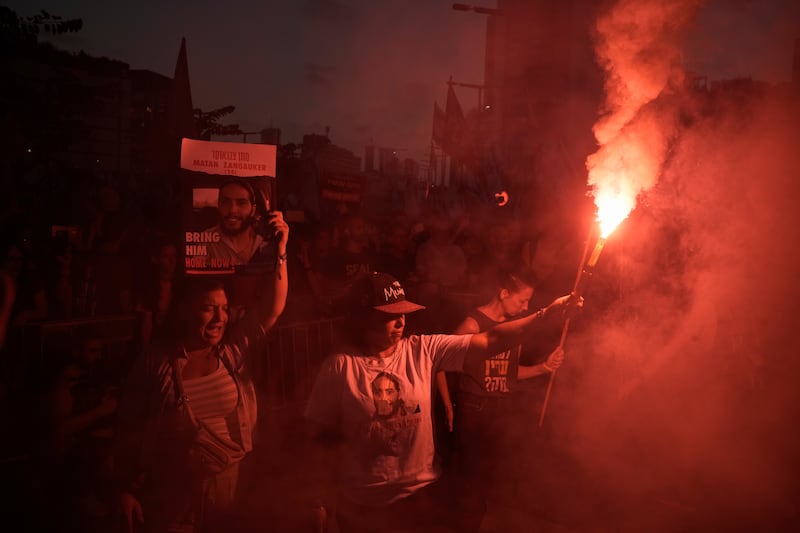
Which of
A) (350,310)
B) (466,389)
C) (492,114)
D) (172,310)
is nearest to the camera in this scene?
(350,310)

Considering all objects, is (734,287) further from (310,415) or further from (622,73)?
(310,415)

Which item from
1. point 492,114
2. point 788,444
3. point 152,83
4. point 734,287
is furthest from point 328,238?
point 152,83

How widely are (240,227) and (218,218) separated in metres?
0.18

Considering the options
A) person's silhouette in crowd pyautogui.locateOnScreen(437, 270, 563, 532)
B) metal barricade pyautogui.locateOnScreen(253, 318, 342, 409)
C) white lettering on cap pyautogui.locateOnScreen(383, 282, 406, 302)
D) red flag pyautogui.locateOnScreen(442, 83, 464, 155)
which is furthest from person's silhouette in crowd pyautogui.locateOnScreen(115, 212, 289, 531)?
red flag pyautogui.locateOnScreen(442, 83, 464, 155)

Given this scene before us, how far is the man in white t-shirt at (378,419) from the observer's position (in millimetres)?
3336

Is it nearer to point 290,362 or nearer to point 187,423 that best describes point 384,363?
point 187,423

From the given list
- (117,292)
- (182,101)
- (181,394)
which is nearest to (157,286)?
(117,292)

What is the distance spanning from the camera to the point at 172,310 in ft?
13.0

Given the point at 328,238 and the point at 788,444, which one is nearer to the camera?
the point at 788,444

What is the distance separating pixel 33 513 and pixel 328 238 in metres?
4.04

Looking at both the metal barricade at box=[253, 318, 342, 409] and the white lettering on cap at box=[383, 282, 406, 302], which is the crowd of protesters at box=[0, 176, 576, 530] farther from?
the metal barricade at box=[253, 318, 342, 409]

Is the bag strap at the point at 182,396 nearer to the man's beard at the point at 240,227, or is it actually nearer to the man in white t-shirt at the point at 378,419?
the man in white t-shirt at the point at 378,419

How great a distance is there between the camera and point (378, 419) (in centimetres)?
333

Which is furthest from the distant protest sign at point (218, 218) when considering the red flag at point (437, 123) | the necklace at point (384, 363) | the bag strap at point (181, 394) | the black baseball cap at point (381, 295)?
the red flag at point (437, 123)
